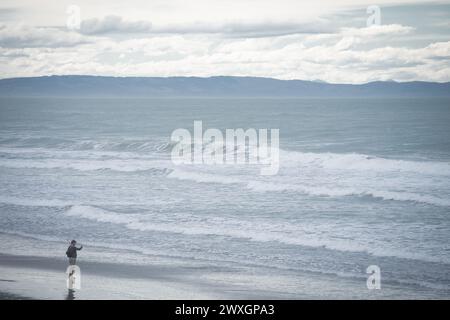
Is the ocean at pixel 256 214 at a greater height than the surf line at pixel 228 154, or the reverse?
the surf line at pixel 228 154

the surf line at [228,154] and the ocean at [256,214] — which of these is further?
the surf line at [228,154]

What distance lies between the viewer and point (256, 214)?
27188 millimetres

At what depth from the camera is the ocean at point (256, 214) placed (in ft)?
63.7

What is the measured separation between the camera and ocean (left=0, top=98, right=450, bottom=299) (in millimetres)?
19422

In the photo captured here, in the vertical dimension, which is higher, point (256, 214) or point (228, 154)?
point (228, 154)

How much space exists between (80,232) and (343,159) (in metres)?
23.9

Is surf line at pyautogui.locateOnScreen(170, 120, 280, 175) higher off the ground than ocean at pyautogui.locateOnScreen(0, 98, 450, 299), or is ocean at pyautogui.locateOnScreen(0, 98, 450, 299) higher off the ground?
surf line at pyautogui.locateOnScreen(170, 120, 280, 175)

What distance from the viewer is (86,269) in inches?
755

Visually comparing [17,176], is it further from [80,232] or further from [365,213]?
[365,213]

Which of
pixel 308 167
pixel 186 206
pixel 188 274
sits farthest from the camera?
pixel 308 167

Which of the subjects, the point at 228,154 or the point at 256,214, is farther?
the point at 228,154

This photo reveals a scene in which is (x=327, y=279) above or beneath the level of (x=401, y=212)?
beneath

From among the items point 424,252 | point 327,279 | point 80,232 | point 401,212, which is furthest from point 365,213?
point 80,232

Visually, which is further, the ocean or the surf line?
the surf line
